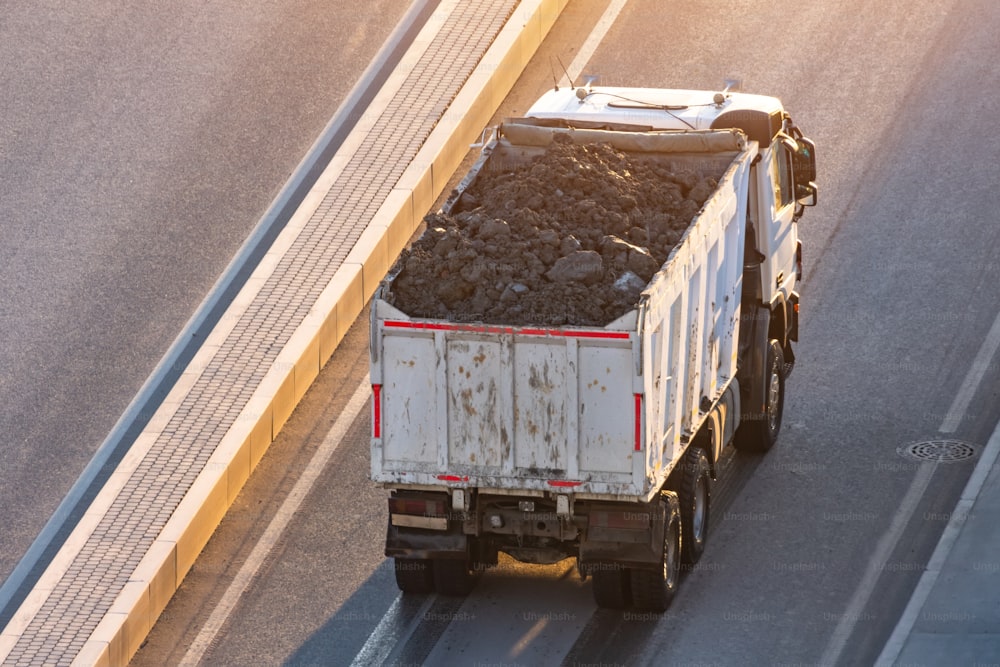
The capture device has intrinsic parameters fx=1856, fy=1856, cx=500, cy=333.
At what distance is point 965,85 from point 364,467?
9.76m

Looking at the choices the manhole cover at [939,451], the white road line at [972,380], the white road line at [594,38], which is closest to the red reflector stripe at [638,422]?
the manhole cover at [939,451]

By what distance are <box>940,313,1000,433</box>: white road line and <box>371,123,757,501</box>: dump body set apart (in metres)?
4.29

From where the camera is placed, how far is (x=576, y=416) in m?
13.0

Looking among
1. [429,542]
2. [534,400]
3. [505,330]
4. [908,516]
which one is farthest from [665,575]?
[908,516]

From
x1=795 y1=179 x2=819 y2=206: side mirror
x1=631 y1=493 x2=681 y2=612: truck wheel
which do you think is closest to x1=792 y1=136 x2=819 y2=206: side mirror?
x1=795 y1=179 x2=819 y2=206: side mirror

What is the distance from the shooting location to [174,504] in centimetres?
1552

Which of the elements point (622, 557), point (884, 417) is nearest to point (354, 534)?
point (622, 557)

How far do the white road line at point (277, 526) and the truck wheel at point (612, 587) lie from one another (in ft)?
9.58

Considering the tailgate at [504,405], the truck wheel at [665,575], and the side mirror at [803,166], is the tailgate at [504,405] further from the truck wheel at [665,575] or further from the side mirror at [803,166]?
the side mirror at [803,166]

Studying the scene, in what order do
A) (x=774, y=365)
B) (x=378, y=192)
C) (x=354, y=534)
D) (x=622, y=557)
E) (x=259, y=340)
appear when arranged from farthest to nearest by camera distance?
1. (x=378, y=192)
2. (x=259, y=340)
3. (x=774, y=365)
4. (x=354, y=534)
5. (x=622, y=557)

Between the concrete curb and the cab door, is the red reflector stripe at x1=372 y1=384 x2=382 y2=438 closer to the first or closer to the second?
the concrete curb

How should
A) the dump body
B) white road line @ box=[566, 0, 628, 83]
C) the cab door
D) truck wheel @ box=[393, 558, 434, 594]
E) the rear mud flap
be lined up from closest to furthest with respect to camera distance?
the dump body → the rear mud flap → truck wheel @ box=[393, 558, 434, 594] → the cab door → white road line @ box=[566, 0, 628, 83]

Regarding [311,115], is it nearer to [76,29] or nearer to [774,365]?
[76,29]

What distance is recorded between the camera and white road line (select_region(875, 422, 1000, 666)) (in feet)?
44.2
